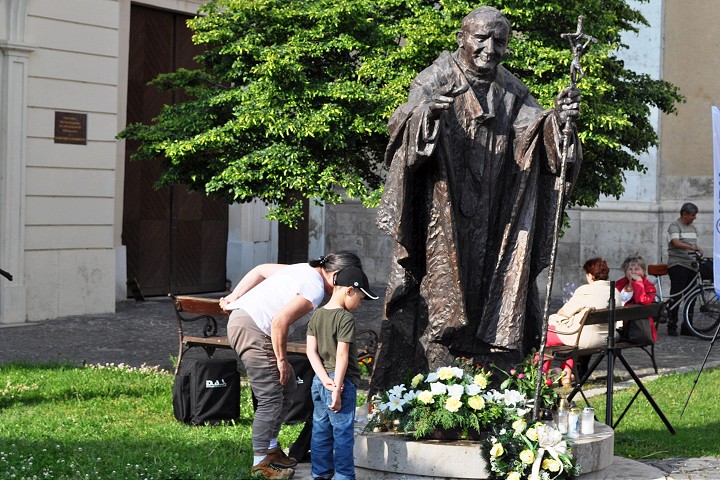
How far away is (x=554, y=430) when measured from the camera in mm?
6145

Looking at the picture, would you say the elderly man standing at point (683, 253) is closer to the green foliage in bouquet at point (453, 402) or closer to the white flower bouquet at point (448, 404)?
the green foliage in bouquet at point (453, 402)

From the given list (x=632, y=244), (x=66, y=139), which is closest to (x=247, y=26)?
(x=66, y=139)

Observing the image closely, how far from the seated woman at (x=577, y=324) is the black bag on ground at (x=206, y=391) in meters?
2.99

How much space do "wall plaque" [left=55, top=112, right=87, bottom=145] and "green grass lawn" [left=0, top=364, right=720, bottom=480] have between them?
5.46 meters

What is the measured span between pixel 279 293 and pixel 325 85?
5843mm

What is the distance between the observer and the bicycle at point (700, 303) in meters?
15.1

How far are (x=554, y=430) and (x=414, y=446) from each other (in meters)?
0.71

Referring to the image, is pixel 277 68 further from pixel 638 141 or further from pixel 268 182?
pixel 638 141

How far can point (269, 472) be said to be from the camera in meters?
6.54

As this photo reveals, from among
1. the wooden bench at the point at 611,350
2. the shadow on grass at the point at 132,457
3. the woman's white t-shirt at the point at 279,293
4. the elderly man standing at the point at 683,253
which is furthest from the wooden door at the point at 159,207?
the woman's white t-shirt at the point at 279,293

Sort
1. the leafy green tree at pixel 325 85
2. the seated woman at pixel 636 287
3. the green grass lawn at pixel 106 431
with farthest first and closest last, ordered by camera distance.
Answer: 1. the seated woman at pixel 636 287
2. the leafy green tree at pixel 325 85
3. the green grass lawn at pixel 106 431

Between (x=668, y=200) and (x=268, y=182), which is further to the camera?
(x=668, y=200)

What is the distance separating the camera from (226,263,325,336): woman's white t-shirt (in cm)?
648

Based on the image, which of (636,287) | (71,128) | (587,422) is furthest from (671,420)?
(71,128)
